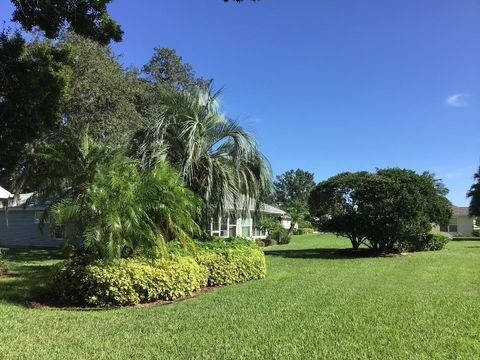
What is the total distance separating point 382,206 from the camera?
69.1ft

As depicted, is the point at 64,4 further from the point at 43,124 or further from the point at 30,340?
the point at 30,340

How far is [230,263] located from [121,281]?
3.66 metres

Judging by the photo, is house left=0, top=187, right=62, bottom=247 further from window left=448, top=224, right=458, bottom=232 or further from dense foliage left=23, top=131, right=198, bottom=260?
window left=448, top=224, right=458, bottom=232

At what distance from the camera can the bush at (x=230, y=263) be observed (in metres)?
11.8

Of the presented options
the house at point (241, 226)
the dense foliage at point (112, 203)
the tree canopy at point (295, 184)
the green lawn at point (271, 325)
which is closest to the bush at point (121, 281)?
the dense foliage at point (112, 203)

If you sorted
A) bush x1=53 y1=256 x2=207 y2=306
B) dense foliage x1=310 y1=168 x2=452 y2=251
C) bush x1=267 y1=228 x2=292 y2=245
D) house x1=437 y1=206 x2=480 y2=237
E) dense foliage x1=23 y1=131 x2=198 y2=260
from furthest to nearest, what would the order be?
house x1=437 y1=206 x2=480 y2=237 < bush x1=267 y1=228 x2=292 y2=245 < dense foliage x1=310 y1=168 x2=452 y2=251 < dense foliage x1=23 y1=131 x2=198 y2=260 < bush x1=53 y1=256 x2=207 y2=306

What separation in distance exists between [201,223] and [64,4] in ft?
22.3

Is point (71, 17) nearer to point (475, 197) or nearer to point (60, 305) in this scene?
point (60, 305)

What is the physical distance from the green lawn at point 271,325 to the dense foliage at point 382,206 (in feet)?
31.1

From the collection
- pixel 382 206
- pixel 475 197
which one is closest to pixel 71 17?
pixel 382 206

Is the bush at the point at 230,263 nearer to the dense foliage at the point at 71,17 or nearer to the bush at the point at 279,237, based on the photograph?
the dense foliage at the point at 71,17

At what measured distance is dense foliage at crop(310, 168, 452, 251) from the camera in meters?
21.0

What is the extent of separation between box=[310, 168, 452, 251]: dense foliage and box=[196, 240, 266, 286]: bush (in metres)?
9.78

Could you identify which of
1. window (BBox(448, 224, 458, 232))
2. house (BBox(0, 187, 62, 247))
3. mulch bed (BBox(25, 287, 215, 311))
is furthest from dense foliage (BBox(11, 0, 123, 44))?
window (BBox(448, 224, 458, 232))
